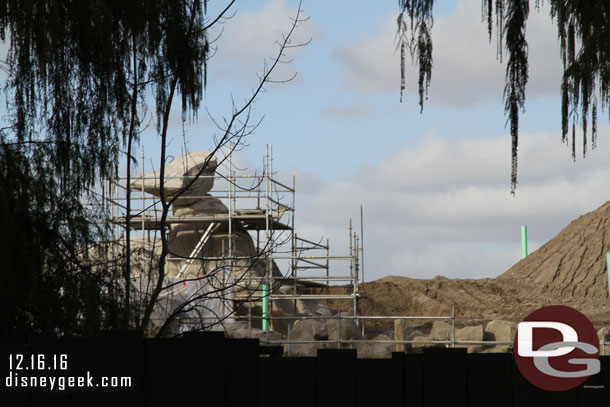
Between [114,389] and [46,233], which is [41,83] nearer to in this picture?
[46,233]

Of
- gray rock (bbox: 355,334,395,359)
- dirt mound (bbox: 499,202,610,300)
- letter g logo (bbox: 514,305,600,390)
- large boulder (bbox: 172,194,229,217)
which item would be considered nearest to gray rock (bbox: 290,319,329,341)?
gray rock (bbox: 355,334,395,359)

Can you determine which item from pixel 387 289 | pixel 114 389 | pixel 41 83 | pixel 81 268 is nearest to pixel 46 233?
pixel 81 268

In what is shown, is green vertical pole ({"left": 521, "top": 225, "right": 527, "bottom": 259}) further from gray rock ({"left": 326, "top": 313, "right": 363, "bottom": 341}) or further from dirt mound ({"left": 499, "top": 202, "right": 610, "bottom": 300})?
gray rock ({"left": 326, "top": 313, "right": 363, "bottom": 341})

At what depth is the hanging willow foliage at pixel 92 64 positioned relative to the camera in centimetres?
775

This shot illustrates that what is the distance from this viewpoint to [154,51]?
8312mm

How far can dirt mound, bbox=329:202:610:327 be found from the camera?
124 feet

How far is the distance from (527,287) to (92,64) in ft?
119

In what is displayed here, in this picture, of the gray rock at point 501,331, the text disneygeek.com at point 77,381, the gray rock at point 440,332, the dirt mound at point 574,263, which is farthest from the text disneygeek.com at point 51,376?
the dirt mound at point 574,263

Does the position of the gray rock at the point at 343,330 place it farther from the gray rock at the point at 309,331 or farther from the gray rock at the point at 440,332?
the gray rock at the point at 440,332

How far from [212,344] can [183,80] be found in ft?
11.6

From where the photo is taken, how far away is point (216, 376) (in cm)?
552

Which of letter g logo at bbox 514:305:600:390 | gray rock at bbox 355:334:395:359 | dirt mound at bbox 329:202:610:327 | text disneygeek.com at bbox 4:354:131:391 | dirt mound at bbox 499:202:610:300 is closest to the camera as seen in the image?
text disneygeek.com at bbox 4:354:131:391

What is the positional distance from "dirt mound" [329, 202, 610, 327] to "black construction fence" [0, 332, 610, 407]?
3046 cm

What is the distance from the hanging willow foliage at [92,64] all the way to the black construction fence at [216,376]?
335 cm
